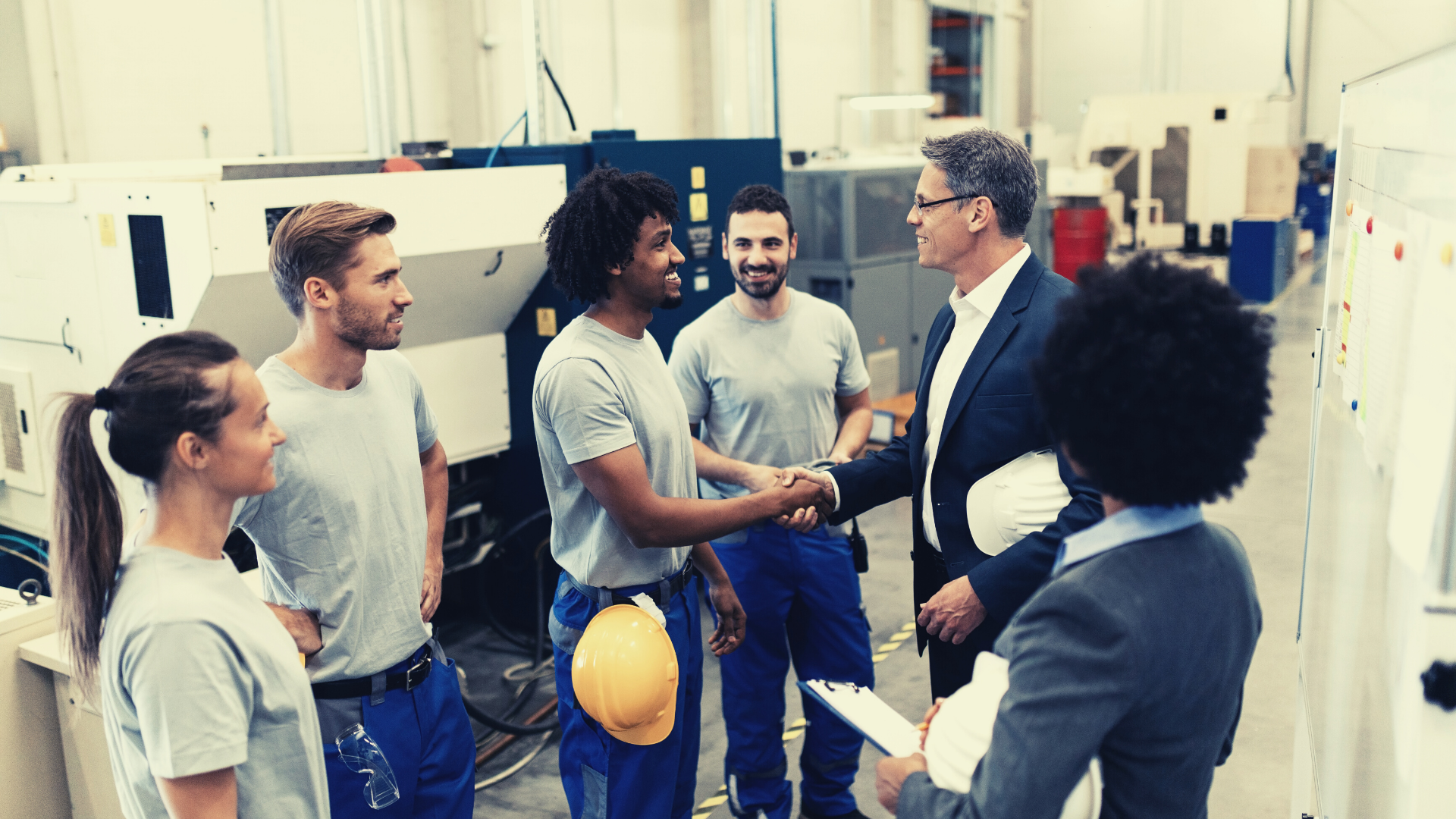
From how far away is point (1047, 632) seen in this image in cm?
107

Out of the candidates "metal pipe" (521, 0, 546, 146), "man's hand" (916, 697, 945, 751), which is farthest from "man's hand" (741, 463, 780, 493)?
"metal pipe" (521, 0, 546, 146)

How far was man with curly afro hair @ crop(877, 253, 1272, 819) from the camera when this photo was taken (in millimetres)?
1046

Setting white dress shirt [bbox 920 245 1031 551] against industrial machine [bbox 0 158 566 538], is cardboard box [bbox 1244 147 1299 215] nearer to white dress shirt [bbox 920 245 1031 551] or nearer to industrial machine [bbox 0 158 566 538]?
industrial machine [bbox 0 158 566 538]

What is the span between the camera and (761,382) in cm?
298

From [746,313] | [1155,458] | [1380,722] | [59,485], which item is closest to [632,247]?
[746,313]

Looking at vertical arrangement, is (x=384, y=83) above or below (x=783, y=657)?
above

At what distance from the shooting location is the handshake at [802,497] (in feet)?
8.13

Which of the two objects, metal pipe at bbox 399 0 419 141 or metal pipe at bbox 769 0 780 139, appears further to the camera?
metal pipe at bbox 769 0 780 139

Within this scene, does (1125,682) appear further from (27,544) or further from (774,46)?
(774,46)

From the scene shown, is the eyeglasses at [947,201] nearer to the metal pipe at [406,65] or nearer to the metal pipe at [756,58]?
the metal pipe at [756,58]

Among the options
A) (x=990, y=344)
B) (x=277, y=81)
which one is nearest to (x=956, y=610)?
(x=990, y=344)

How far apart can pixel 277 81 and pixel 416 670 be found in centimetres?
542

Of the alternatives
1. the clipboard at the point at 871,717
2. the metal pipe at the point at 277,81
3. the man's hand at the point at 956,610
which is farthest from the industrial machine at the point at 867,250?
the clipboard at the point at 871,717

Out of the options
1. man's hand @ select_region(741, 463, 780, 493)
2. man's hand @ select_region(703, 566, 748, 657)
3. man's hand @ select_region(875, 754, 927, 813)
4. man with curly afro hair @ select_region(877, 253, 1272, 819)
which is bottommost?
man's hand @ select_region(703, 566, 748, 657)
